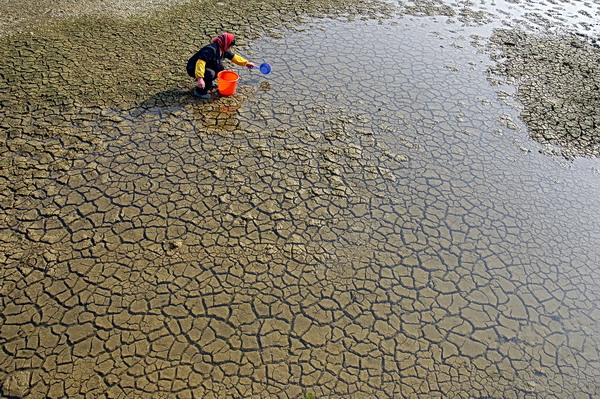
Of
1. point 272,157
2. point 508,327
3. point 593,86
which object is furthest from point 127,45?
point 593,86

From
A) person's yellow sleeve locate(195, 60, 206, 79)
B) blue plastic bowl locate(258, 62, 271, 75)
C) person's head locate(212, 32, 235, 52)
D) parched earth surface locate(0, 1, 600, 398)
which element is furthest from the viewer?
blue plastic bowl locate(258, 62, 271, 75)

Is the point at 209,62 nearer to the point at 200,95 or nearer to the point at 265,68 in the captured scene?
the point at 200,95

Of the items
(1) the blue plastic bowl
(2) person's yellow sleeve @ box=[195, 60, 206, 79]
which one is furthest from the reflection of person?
(1) the blue plastic bowl

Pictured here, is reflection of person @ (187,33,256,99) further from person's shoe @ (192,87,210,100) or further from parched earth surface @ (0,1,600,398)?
parched earth surface @ (0,1,600,398)

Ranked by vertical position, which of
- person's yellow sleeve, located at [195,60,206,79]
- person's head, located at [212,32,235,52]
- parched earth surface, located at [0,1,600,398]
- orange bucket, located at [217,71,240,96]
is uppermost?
person's head, located at [212,32,235,52]

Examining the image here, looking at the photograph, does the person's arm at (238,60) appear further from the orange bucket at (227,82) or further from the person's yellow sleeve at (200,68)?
the person's yellow sleeve at (200,68)

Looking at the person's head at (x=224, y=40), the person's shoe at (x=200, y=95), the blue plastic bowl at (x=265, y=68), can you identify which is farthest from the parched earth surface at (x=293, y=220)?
the person's head at (x=224, y=40)

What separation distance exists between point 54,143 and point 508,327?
A: 378 centimetres

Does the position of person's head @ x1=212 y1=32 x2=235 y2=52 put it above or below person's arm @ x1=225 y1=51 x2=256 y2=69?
above

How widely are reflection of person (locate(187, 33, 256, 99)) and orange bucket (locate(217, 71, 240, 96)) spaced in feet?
0.30

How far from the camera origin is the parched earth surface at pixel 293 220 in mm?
2572

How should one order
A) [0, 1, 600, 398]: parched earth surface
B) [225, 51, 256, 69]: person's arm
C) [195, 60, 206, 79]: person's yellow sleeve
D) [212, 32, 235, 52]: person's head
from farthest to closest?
[225, 51, 256, 69]: person's arm, [212, 32, 235, 52]: person's head, [195, 60, 206, 79]: person's yellow sleeve, [0, 1, 600, 398]: parched earth surface

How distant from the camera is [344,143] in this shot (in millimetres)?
4184

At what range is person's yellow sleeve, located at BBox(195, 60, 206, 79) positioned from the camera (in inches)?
175
